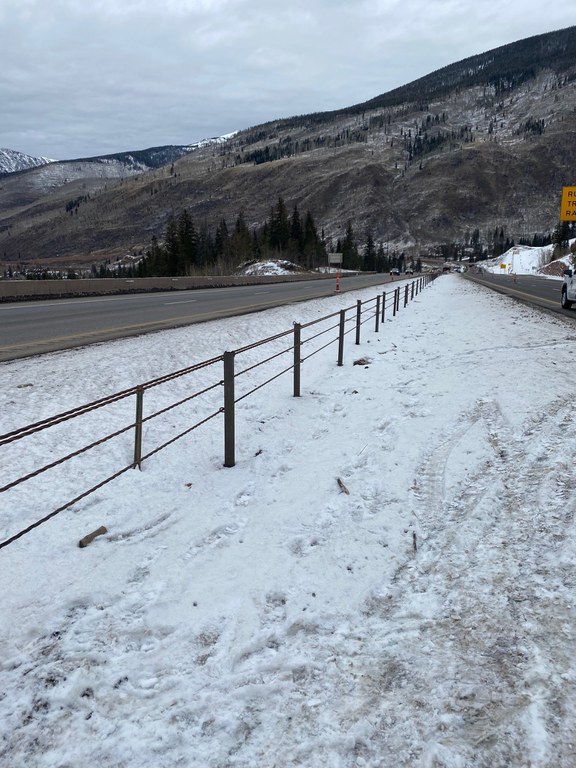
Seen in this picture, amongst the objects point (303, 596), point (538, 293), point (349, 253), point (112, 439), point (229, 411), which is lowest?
point (303, 596)

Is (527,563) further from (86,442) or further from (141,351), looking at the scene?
(141,351)

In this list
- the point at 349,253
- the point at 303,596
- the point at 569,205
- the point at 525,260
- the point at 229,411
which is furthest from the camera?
the point at 525,260

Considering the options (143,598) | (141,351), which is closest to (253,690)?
(143,598)

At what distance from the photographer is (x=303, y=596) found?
316 cm

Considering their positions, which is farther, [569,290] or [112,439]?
[569,290]

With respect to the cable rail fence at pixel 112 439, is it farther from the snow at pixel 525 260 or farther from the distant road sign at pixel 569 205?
the snow at pixel 525 260

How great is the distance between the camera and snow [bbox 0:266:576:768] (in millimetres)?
2158

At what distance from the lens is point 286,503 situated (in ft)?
14.9

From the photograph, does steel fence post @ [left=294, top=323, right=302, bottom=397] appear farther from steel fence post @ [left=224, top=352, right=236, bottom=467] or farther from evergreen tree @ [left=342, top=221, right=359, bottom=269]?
evergreen tree @ [left=342, top=221, right=359, bottom=269]

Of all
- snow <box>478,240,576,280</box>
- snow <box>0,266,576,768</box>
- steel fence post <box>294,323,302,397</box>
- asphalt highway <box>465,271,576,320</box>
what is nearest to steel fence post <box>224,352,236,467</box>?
snow <box>0,266,576,768</box>

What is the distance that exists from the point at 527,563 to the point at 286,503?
213 centimetres

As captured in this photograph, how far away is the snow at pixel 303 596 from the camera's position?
7.08ft

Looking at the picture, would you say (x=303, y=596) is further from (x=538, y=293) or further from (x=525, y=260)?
(x=525, y=260)

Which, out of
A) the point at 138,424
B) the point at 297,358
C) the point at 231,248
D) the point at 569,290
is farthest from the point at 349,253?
the point at 138,424
